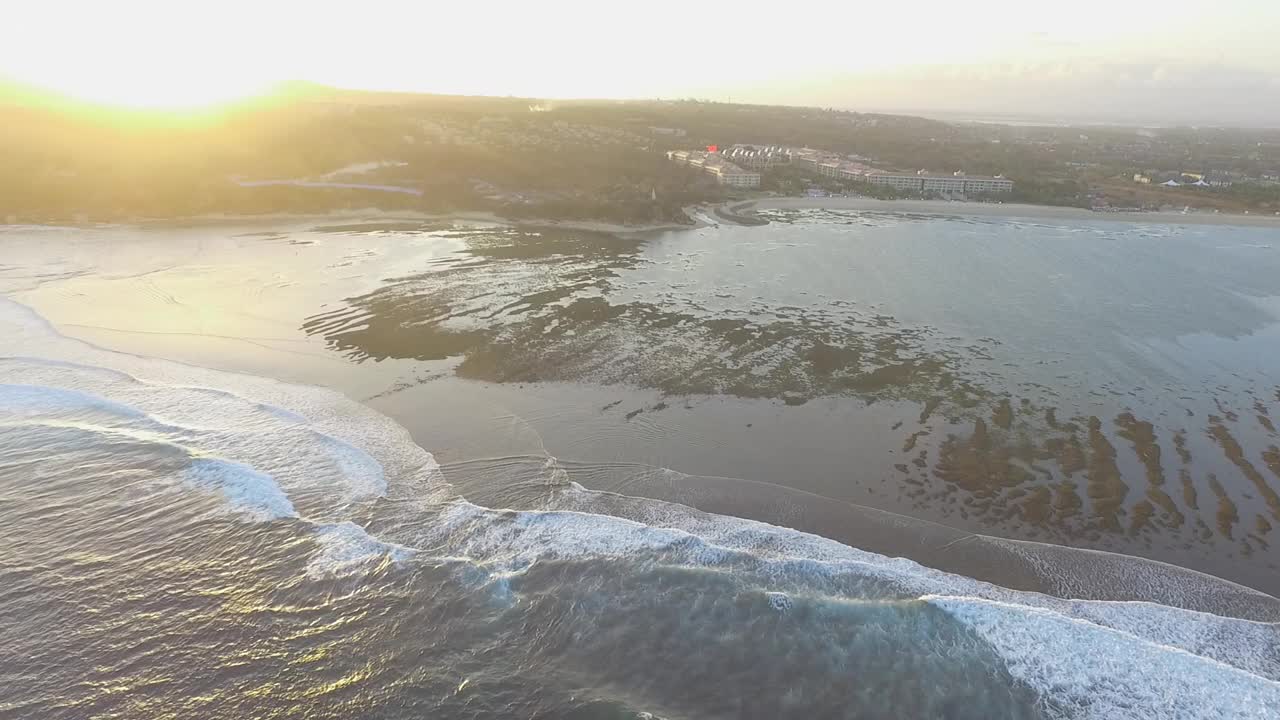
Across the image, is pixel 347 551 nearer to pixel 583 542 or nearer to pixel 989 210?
pixel 583 542

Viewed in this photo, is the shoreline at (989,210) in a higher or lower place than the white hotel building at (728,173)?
lower

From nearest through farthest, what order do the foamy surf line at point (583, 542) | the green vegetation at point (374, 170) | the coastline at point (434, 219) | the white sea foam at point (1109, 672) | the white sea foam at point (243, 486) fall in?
the white sea foam at point (1109, 672), the foamy surf line at point (583, 542), the white sea foam at point (243, 486), the coastline at point (434, 219), the green vegetation at point (374, 170)

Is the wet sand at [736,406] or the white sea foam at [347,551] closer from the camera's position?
the white sea foam at [347,551]

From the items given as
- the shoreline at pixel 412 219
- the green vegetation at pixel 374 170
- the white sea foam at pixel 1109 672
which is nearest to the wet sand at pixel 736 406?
the white sea foam at pixel 1109 672

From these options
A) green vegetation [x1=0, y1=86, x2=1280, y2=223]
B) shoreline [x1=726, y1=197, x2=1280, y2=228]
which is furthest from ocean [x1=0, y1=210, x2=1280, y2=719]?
shoreline [x1=726, y1=197, x2=1280, y2=228]

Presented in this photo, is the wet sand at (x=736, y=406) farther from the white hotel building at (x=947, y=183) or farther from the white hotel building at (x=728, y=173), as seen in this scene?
the white hotel building at (x=947, y=183)

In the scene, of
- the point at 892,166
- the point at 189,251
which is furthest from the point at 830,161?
the point at 189,251

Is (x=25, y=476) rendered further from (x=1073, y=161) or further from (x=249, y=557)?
(x=1073, y=161)
